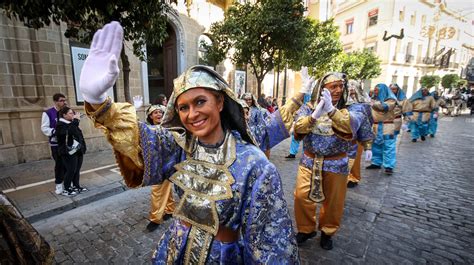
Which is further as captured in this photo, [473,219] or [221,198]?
[473,219]

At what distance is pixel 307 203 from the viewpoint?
3.23 meters

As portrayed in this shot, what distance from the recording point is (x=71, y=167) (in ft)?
15.6

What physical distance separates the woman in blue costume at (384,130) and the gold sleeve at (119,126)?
6648 millimetres

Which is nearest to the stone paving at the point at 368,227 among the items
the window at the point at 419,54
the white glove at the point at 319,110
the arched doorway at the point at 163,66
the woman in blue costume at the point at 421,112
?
the white glove at the point at 319,110

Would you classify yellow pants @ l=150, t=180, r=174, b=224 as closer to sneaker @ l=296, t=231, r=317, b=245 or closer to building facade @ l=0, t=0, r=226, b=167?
sneaker @ l=296, t=231, r=317, b=245

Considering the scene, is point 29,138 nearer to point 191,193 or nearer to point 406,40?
point 191,193

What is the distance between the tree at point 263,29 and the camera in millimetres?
8727

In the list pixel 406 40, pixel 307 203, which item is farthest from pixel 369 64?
pixel 307 203

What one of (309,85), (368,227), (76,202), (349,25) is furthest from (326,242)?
(349,25)

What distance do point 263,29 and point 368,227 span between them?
7291mm

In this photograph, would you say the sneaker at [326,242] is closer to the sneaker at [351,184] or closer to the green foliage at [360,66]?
the sneaker at [351,184]

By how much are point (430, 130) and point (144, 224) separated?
41.9 ft

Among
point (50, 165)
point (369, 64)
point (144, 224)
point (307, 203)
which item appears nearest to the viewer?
point (307, 203)

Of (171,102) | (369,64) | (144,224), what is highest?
(369,64)
